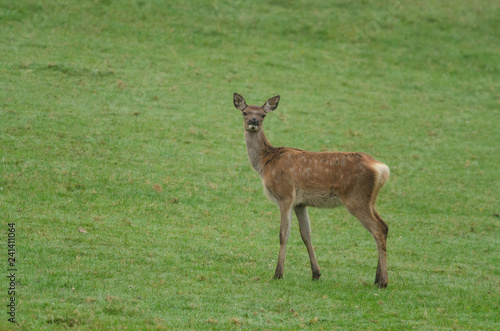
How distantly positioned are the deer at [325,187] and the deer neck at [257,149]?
262 mm

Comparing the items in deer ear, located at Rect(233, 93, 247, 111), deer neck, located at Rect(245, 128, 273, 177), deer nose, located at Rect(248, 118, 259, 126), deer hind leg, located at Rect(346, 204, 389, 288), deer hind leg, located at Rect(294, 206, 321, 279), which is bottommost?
deer hind leg, located at Rect(294, 206, 321, 279)

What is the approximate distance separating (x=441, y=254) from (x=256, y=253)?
16.5ft

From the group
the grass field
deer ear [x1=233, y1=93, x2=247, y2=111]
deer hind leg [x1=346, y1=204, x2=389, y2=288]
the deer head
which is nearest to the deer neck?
the deer head

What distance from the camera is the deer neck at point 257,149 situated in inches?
500

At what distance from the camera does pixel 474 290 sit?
40.1 ft

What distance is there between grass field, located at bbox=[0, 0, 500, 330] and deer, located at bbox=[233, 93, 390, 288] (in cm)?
85

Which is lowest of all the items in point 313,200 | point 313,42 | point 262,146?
point 313,200

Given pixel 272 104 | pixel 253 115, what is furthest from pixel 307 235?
pixel 272 104

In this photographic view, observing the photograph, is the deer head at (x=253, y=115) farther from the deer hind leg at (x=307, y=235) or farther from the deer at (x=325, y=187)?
the deer hind leg at (x=307, y=235)

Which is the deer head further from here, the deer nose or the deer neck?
the deer neck

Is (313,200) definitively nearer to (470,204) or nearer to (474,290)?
(474,290)

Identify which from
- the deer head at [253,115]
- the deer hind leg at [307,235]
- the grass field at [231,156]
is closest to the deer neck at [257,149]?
the deer head at [253,115]

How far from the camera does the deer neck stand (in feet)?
41.7

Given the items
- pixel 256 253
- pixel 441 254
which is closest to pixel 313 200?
pixel 256 253
